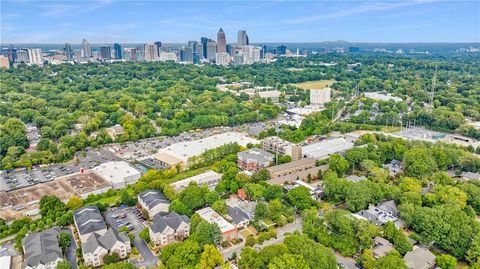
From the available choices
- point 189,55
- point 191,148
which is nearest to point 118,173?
point 191,148

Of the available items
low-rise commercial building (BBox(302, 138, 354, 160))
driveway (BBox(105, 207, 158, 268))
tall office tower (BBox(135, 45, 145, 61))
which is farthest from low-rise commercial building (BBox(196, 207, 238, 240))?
tall office tower (BBox(135, 45, 145, 61))

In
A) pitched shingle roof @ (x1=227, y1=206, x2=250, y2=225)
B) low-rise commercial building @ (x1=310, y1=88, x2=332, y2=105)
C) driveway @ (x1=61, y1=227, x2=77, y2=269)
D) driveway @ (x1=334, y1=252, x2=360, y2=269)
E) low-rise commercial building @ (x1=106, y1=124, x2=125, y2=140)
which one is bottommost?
driveway @ (x1=334, y1=252, x2=360, y2=269)

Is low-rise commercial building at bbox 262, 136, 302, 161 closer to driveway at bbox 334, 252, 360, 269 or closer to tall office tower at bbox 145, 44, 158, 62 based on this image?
driveway at bbox 334, 252, 360, 269

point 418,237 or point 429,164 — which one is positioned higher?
point 429,164

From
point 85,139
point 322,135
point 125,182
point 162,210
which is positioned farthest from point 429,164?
point 85,139

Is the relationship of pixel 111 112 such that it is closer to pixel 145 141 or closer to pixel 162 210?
pixel 145 141

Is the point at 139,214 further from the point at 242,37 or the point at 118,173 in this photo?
the point at 242,37
